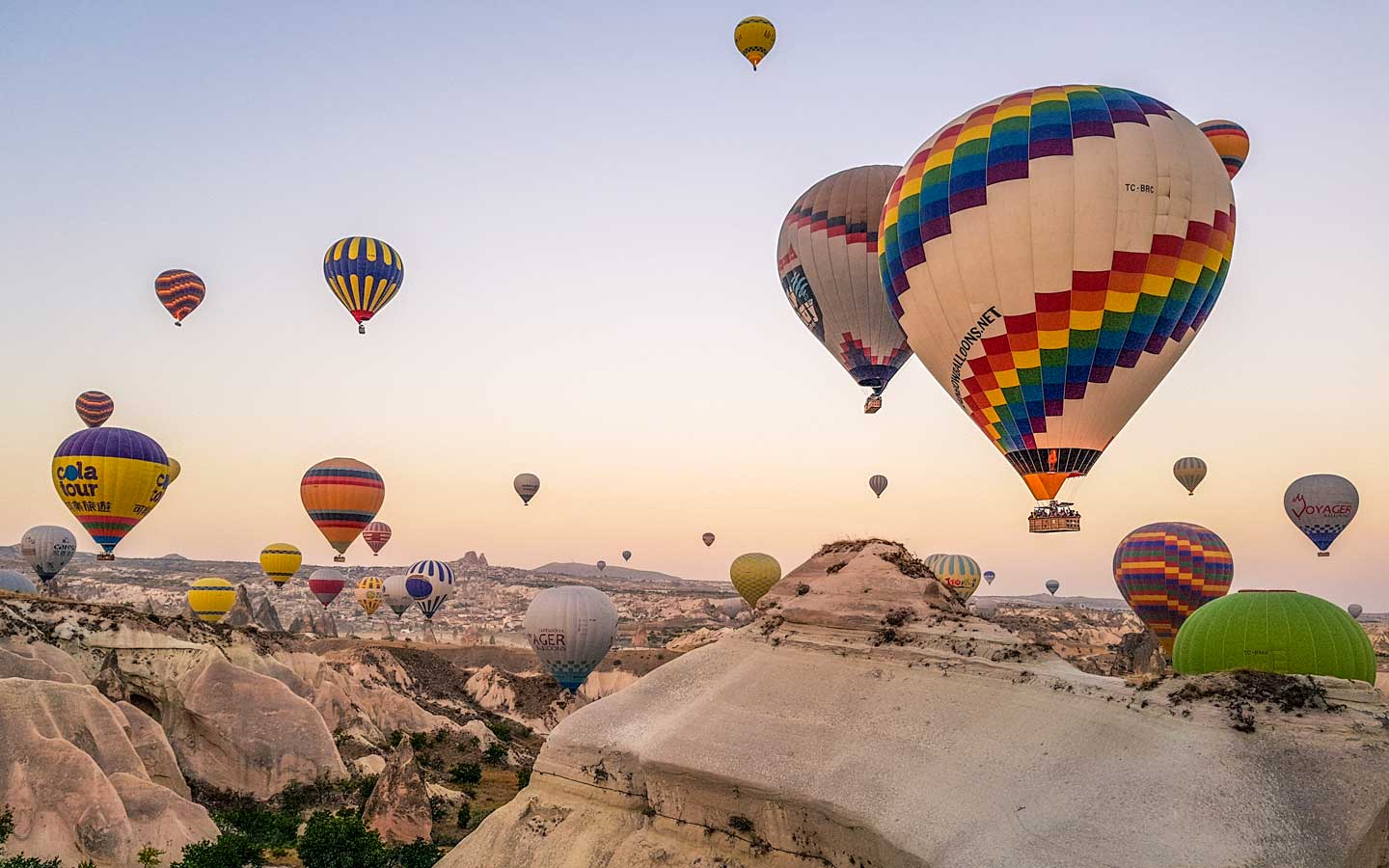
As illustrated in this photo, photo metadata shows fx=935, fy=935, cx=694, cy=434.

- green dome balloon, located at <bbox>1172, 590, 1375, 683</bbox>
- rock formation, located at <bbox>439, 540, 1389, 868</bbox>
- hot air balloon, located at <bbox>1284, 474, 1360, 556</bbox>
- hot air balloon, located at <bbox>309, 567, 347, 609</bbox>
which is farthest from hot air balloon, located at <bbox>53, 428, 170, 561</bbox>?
hot air balloon, located at <bbox>1284, 474, 1360, 556</bbox>

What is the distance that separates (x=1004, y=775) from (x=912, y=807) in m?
1.69

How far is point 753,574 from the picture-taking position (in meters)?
78.1

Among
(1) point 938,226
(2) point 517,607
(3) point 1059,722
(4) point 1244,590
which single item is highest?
(1) point 938,226

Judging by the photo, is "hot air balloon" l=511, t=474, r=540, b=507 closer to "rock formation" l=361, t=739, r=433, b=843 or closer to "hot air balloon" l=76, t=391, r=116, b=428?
"hot air balloon" l=76, t=391, r=116, b=428

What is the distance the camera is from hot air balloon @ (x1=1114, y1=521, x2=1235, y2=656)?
47.4 m

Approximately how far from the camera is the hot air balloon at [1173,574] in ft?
156

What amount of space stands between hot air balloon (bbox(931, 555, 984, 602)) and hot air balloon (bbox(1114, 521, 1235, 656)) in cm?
3049

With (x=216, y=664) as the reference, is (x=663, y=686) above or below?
above

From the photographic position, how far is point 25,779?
83.5 feet

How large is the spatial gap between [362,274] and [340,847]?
3599cm

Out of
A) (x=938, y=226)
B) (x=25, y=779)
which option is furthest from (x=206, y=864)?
(x=938, y=226)

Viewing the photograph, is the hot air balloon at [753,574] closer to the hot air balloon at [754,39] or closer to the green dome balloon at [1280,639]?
the hot air balloon at [754,39]

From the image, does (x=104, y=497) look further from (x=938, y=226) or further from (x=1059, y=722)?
(x=1059, y=722)

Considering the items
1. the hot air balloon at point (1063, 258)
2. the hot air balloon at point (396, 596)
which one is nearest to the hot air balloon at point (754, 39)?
the hot air balloon at point (1063, 258)
